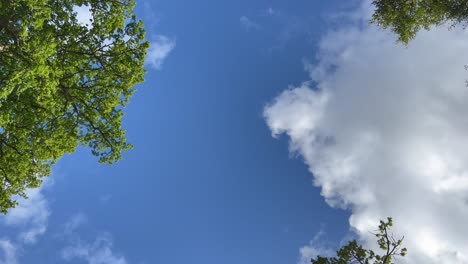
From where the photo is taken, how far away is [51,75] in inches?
811

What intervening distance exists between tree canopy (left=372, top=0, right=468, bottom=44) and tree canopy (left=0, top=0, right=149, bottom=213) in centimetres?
2283

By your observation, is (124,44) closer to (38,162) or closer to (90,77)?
(90,77)

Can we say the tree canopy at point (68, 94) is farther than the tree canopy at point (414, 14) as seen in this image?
No

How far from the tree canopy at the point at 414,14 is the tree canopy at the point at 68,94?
22828 millimetres

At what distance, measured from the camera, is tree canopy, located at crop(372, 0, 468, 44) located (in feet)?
109

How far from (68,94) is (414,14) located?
99.0 ft

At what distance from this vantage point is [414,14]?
35188 millimetres

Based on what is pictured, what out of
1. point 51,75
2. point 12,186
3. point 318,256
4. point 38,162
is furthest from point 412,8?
point 12,186

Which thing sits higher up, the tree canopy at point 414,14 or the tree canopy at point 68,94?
the tree canopy at point 414,14

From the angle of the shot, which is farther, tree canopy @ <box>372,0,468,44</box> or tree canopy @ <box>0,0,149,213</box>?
tree canopy @ <box>372,0,468,44</box>

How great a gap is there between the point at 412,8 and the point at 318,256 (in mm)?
24328

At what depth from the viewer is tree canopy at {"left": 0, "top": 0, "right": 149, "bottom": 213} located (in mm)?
21005

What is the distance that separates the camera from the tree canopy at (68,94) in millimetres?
21005

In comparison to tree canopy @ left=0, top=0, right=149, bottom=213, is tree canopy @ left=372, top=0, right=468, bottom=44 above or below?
above
